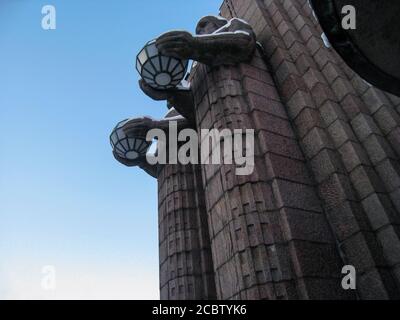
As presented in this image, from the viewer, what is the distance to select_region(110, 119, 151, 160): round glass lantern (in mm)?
11930

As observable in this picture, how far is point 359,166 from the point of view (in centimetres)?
774

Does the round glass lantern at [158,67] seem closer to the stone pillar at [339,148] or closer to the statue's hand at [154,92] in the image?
the statue's hand at [154,92]

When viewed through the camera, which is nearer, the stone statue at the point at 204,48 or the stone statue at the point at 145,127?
the stone statue at the point at 204,48

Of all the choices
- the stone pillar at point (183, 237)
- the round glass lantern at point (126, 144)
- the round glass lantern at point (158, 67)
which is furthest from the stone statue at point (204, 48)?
the stone pillar at point (183, 237)

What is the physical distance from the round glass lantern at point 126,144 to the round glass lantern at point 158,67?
2092mm

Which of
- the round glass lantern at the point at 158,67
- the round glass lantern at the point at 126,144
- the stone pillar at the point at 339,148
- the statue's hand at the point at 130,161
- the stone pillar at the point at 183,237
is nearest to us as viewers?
the stone pillar at the point at 339,148

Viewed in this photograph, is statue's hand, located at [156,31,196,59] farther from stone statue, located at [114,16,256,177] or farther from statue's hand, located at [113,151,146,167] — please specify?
statue's hand, located at [113,151,146,167]

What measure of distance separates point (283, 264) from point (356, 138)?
4.03 m

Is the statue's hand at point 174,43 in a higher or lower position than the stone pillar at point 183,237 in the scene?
higher

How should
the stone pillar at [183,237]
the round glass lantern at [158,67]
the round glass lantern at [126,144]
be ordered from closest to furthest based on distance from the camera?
the round glass lantern at [158,67] → the stone pillar at [183,237] → the round glass lantern at [126,144]

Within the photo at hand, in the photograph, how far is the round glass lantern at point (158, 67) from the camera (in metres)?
9.85

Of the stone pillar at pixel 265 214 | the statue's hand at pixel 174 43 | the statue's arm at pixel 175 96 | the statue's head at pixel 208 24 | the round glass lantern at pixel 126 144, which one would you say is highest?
the statue's head at pixel 208 24
